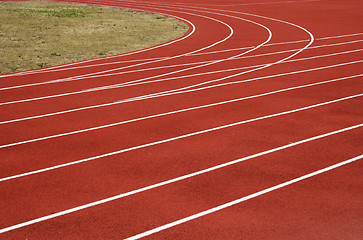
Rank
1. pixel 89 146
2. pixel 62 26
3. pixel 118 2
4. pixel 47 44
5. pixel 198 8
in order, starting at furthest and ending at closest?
pixel 118 2 < pixel 198 8 < pixel 62 26 < pixel 47 44 < pixel 89 146

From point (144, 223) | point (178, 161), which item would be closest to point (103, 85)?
point (178, 161)

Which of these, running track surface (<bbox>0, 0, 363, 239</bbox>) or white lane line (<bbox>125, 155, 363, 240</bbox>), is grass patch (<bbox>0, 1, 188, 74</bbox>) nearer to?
running track surface (<bbox>0, 0, 363, 239</bbox>)

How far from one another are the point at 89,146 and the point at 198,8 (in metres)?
18.5

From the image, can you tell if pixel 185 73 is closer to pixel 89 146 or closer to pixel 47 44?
pixel 89 146

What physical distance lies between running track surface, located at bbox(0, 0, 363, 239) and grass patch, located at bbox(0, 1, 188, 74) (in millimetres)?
1272

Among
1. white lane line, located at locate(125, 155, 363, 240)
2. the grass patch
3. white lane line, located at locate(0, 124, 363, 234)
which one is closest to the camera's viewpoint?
white lane line, located at locate(125, 155, 363, 240)

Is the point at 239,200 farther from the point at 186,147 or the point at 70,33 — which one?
the point at 70,33

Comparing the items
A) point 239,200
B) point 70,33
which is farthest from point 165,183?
point 70,33

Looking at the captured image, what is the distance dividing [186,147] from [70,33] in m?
11.4

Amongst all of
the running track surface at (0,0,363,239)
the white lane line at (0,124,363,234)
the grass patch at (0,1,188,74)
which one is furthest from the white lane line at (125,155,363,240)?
the grass patch at (0,1,188,74)

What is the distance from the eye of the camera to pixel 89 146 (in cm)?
713

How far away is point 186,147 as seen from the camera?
7086 mm

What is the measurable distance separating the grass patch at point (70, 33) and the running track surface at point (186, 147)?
1.27m

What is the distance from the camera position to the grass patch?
44.3 ft
